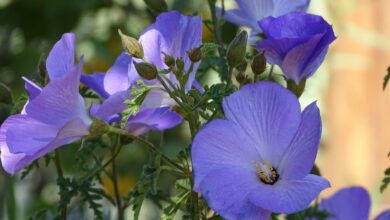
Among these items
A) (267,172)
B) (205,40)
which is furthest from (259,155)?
(205,40)

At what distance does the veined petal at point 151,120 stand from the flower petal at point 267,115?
0.28 ft

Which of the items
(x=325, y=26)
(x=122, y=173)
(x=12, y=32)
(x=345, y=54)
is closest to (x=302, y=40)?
(x=325, y=26)

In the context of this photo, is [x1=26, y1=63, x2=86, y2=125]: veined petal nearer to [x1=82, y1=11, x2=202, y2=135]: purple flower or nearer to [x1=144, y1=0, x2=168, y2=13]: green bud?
[x1=82, y1=11, x2=202, y2=135]: purple flower

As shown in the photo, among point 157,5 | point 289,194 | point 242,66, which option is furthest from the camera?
point 157,5

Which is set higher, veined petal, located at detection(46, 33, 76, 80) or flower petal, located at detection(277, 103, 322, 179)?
veined petal, located at detection(46, 33, 76, 80)

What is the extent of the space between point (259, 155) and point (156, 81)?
99 millimetres

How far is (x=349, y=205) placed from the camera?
2.61 feet

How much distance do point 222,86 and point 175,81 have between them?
0.07 m

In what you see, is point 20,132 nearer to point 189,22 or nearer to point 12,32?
point 189,22

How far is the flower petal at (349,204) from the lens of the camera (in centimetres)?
79

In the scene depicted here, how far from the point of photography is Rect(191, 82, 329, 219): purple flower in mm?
569

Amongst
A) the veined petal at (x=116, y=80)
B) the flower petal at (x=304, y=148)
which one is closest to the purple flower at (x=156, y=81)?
the veined petal at (x=116, y=80)

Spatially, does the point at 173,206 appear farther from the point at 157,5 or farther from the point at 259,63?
the point at 157,5

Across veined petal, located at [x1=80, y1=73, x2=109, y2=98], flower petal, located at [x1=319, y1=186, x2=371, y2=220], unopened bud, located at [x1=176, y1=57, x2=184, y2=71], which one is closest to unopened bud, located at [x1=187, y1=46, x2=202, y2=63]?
unopened bud, located at [x1=176, y1=57, x2=184, y2=71]
